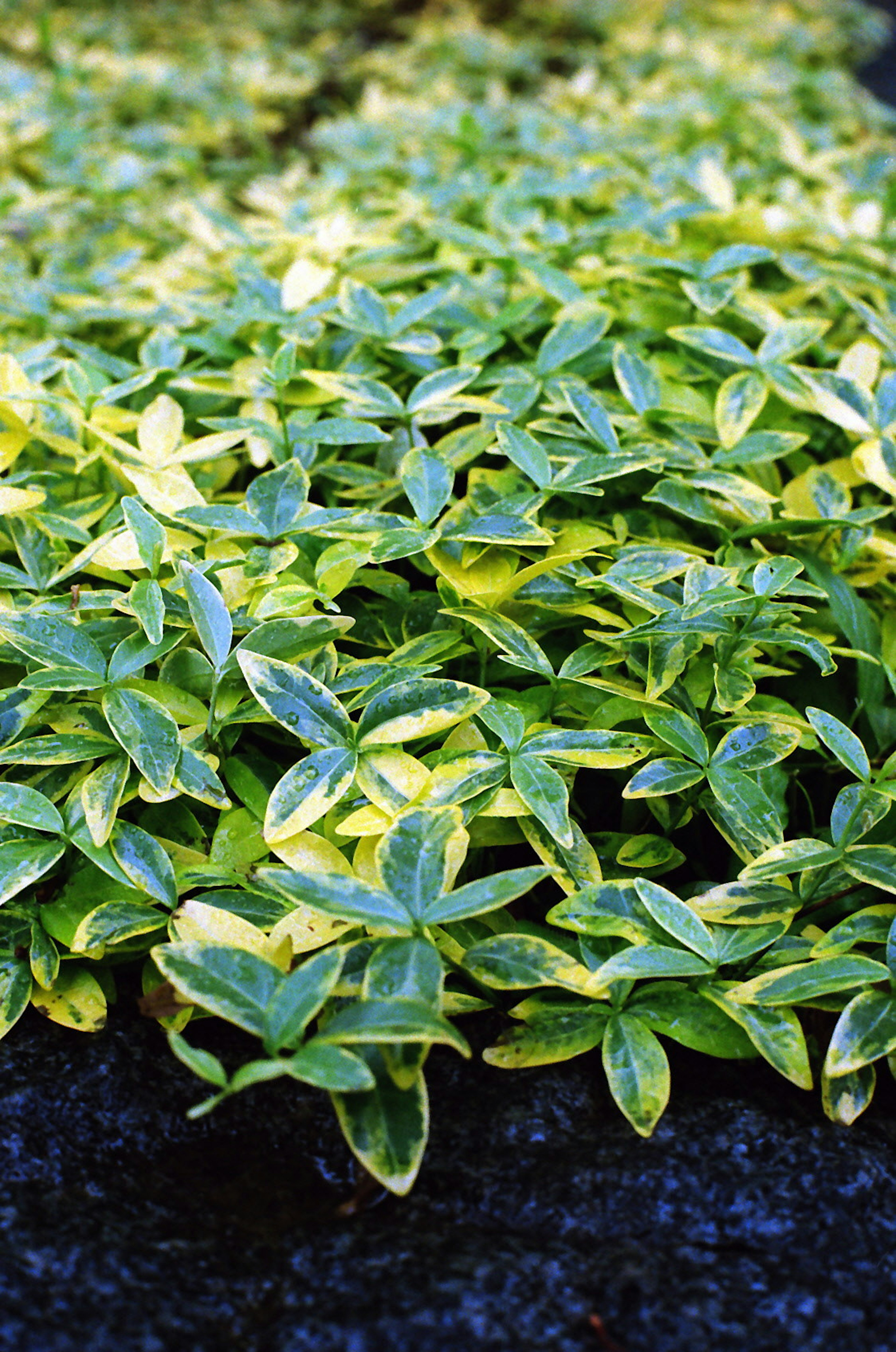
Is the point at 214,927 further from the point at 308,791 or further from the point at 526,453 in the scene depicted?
the point at 526,453

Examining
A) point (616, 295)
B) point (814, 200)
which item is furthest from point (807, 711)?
point (814, 200)

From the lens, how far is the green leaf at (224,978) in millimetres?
896

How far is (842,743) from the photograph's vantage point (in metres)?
1.14

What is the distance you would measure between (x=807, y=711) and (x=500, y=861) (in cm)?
41

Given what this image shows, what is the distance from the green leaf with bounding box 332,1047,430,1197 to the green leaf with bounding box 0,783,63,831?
0.44 m

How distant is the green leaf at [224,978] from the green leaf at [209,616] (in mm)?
339

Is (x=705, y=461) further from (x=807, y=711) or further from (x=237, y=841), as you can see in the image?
(x=237, y=841)

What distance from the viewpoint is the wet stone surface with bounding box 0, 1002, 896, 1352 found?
0.79m

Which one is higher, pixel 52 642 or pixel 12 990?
pixel 52 642

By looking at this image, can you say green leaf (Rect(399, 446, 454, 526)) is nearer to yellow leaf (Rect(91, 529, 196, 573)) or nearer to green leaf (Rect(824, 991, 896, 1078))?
yellow leaf (Rect(91, 529, 196, 573))

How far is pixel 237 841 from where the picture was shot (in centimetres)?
116

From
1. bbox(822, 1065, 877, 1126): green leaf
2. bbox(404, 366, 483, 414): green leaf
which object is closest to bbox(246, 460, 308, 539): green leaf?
bbox(404, 366, 483, 414): green leaf

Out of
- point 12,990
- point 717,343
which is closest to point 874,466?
point 717,343

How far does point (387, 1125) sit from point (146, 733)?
1.63 ft
